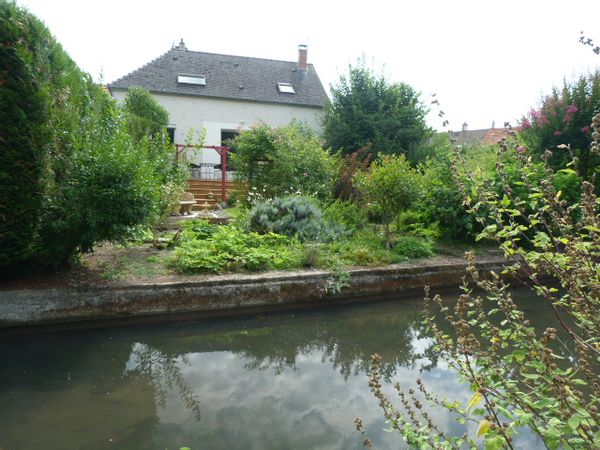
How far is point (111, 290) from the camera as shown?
4684mm

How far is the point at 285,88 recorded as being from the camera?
20.5 m

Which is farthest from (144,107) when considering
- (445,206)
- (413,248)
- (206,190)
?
(413,248)

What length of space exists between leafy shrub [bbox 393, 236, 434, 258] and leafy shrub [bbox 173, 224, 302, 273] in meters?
1.73

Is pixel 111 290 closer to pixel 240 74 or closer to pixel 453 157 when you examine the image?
pixel 453 157

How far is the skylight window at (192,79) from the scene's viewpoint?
62.0 feet

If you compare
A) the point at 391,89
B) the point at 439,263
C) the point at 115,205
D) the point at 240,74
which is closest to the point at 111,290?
the point at 115,205

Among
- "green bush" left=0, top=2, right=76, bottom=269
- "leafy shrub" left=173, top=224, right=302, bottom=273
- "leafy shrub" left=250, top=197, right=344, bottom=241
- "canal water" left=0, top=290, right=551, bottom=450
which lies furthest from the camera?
"leafy shrub" left=250, top=197, right=344, bottom=241

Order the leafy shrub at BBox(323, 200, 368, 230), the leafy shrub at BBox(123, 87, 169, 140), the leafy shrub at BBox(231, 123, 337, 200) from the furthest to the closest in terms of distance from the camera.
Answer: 1. the leafy shrub at BBox(123, 87, 169, 140)
2. the leafy shrub at BBox(231, 123, 337, 200)
3. the leafy shrub at BBox(323, 200, 368, 230)

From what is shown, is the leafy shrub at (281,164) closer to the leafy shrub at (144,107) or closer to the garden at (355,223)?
the garden at (355,223)

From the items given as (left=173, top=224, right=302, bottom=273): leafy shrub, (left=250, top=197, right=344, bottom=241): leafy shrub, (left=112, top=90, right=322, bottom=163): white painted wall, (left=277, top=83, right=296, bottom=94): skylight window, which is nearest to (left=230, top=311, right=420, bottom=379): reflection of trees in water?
(left=173, top=224, right=302, bottom=273): leafy shrub

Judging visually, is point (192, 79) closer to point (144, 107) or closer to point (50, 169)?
point (144, 107)

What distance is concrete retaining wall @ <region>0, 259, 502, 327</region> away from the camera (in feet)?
14.5

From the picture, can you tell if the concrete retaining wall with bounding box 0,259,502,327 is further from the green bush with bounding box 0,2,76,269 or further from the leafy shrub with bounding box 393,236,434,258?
the green bush with bounding box 0,2,76,269

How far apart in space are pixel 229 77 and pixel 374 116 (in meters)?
8.18
